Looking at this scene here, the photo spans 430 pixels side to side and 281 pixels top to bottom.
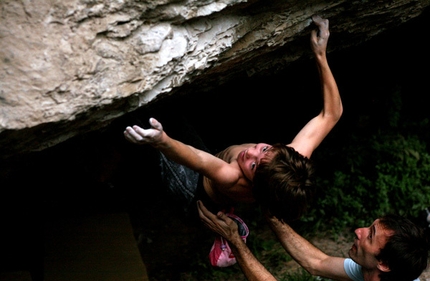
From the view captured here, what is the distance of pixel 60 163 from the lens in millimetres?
4316

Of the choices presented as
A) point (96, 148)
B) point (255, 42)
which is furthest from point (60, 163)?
point (255, 42)

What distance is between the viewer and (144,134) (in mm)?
2568

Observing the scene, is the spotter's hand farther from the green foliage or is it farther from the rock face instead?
the green foliage

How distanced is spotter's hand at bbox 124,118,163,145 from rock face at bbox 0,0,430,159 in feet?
0.47

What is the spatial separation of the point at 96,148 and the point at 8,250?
1.04 m

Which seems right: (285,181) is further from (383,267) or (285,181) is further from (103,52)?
(103,52)

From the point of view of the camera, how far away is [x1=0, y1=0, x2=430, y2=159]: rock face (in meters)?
2.25

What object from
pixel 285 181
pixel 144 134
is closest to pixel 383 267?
pixel 285 181

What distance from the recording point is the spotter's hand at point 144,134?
2.56m

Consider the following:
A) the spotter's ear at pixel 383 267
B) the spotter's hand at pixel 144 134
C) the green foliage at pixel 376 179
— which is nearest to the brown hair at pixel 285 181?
the spotter's ear at pixel 383 267

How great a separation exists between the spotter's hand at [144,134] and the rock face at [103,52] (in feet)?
0.47

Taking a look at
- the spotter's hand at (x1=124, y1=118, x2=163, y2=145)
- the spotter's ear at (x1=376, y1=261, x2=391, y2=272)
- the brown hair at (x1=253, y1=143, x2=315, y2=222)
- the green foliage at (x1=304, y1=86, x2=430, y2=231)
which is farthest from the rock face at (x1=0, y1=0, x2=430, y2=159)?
the green foliage at (x1=304, y1=86, x2=430, y2=231)

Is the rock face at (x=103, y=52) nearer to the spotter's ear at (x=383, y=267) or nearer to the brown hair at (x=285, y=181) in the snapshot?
the brown hair at (x=285, y=181)

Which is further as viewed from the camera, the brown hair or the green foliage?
the green foliage
